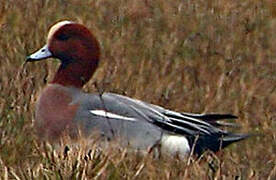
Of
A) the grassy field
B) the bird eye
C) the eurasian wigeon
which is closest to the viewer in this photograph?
the grassy field

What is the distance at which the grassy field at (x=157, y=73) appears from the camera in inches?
173

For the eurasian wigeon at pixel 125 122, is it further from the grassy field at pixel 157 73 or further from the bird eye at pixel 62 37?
the bird eye at pixel 62 37

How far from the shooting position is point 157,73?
692 centimetres

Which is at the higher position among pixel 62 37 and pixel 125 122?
pixel 62 37

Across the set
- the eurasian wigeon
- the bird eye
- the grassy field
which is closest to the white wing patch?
the eurasian wigeon

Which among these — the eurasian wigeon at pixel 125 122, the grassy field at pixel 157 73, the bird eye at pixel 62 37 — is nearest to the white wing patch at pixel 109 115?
the eurasian wigeon at pixel 125 122

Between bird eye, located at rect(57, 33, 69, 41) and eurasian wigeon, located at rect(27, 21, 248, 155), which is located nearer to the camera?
eurasian wigeon, located at rect(27, 21, 248, 155)

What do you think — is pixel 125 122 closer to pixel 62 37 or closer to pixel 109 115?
pixel 109 115

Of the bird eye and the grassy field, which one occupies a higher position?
the bird eye

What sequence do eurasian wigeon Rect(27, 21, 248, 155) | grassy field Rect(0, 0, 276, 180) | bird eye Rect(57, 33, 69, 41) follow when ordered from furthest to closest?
bird eye Rect(57, 33, 69, 41), eurasian wigeon Rect(27, 21, 248, 155), grassy field Rect(0, 0, 276, 180)

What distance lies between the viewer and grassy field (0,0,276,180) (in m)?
4.40

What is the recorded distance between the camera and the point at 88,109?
5477 millimetres

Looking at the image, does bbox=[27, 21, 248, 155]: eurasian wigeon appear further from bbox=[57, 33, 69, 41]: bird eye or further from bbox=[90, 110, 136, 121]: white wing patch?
bbox=[57, 33, 69, 41]: bird eye

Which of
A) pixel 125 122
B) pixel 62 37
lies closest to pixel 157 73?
pixel 62 37
